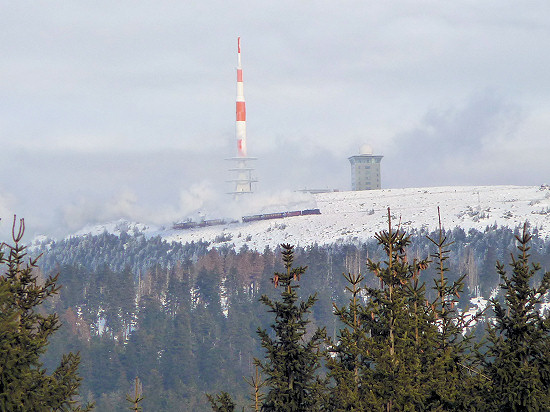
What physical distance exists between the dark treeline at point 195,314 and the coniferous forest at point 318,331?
1.01ft

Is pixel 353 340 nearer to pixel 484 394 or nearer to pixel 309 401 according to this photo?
pixel 309 401

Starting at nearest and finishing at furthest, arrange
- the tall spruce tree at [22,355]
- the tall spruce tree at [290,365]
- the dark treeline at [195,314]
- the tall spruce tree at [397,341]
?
the tall spruce tree at [22,355]
the tall spruce tree at [397,341]
the tall spruce tree at [290,365]
the dark treeline at [195,314]

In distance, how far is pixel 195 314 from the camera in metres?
148

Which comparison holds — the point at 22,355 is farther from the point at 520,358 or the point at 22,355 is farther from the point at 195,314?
the point at 195,314

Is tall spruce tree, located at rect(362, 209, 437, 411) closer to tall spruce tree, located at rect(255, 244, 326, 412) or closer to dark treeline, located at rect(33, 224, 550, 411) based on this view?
tall spruce tree, located at rect(255, 244, 326, 412)

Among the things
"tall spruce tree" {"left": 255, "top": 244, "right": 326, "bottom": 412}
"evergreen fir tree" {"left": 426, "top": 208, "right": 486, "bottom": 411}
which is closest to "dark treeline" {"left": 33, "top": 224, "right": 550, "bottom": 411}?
"evergreen fir tree" {"left": 426, "top": 208, "right": 486, "bottom": 411}

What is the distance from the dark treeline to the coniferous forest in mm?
307

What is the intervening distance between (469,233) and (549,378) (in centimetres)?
16964

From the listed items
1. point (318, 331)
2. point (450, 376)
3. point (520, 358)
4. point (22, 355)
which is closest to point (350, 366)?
point (318, 331)

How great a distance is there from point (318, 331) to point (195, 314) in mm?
123048

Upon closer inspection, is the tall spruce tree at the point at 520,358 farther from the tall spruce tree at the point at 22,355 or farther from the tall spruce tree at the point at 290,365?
the tall spruce tree at the point at 22,355

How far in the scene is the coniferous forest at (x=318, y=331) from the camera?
26125 millimetres

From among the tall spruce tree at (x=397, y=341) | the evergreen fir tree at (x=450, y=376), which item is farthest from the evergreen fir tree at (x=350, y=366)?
the evergreen fir tree at (x=450, y=376)

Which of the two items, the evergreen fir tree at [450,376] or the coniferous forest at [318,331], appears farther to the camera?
the coniferous forest at [318,331]
